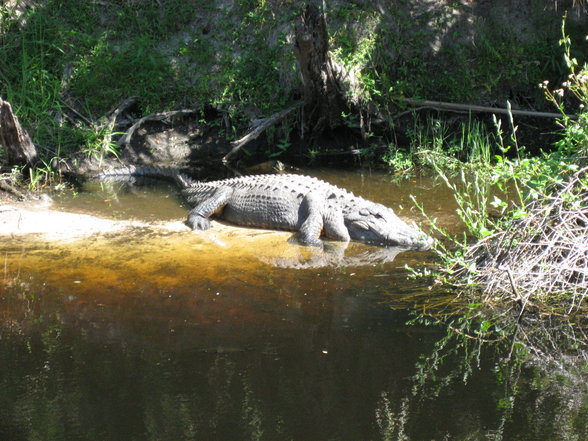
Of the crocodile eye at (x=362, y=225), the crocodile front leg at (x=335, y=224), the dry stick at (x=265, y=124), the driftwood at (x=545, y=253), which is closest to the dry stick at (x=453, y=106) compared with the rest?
the dry stick at (x=265, y=124)

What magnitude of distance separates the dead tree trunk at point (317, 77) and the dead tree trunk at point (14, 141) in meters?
3.45

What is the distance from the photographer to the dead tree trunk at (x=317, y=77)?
8148mm

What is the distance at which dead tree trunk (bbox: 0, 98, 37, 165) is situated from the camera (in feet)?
25.7

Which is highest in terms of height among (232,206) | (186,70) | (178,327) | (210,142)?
(186,70)

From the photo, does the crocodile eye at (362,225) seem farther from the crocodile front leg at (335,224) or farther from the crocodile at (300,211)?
the crocodile front leg at (335,224)

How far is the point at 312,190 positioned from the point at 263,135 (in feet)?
10.3

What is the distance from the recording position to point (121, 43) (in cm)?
1093

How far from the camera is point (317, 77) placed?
884cm

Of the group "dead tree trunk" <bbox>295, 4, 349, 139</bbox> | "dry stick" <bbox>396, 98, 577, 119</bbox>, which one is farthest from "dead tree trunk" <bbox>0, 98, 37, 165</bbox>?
"dry stick" <bbox>396, 98, 577, 119</bbox>

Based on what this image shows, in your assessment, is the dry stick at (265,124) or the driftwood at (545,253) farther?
the dry stick at (265,124)

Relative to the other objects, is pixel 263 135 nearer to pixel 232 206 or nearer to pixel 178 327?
pixel 232 206

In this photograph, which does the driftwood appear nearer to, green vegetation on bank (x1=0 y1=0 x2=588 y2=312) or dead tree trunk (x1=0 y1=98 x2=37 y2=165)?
green vegetation on bank (x1=0 y1=0 x2=588 y2=312)

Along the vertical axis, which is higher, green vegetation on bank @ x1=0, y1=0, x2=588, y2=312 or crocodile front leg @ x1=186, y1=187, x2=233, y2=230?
green vegetation on bank @ x1=0, y1=0, x2=588, y2=312

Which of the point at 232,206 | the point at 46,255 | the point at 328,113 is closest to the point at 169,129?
the point at 328,113
